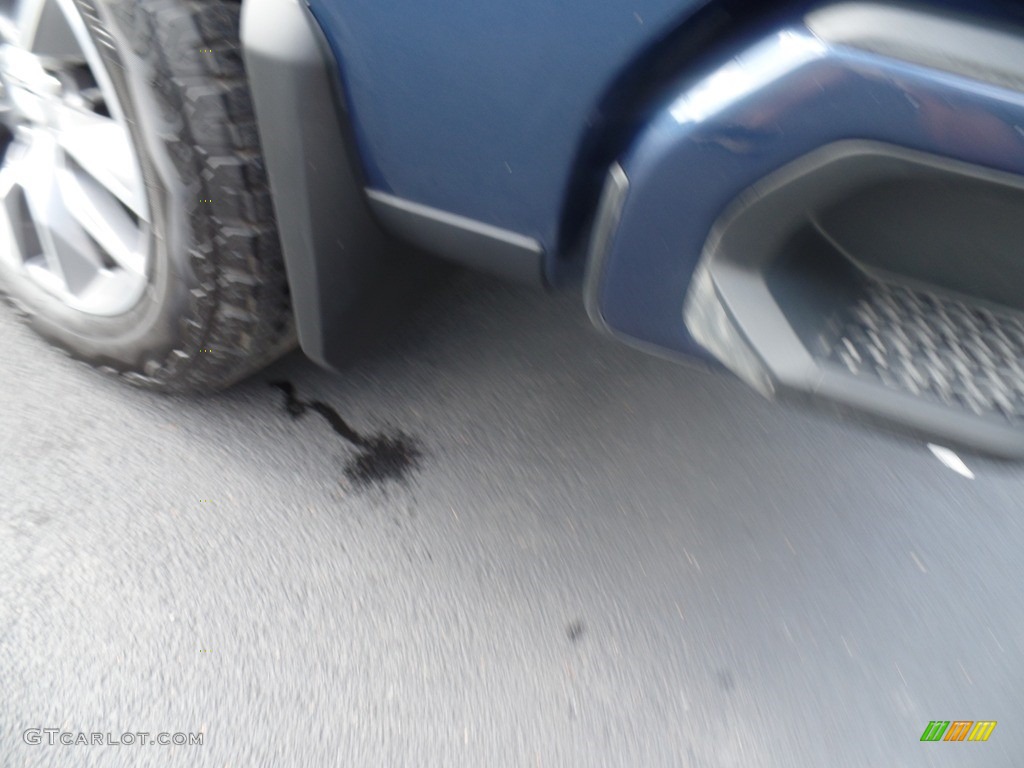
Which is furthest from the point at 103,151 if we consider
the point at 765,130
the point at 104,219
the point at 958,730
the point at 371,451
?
the point at 958,730

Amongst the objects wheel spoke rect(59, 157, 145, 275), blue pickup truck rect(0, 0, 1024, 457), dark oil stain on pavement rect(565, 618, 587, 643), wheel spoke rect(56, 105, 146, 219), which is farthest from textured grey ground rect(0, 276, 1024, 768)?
wheel spoke rect(56, 105, 146, 219)

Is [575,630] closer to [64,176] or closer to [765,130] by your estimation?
[765,130]

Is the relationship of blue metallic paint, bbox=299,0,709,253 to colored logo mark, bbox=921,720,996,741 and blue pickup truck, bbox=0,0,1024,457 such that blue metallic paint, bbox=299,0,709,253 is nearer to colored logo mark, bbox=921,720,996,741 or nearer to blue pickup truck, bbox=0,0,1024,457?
blue pickup truck, bbox=0,0,1024,457

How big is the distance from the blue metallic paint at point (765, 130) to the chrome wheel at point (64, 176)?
731 mm

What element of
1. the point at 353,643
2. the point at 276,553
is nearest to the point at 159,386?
the point at 276,553

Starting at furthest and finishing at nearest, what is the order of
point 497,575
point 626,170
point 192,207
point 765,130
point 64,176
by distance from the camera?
point 64,176, point 497,575, point 192,207, point 626,170, point 765,130

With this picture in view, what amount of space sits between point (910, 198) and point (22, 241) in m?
1.41

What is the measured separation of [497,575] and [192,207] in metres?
0.68

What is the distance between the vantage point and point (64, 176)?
1.35 metres

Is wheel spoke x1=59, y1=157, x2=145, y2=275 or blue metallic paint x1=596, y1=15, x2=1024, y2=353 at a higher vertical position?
blue metallic paint x1=596, y1=15, x2=1024, y2=353

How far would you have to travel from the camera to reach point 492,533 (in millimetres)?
1262

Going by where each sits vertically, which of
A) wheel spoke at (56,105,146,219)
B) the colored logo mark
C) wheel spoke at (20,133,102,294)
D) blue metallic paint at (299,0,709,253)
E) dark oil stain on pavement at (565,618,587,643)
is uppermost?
blue metallic paint at (299,0,709,253)

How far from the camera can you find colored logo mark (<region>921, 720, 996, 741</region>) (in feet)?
3.56

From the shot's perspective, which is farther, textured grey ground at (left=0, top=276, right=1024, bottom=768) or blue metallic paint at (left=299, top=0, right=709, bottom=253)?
textured grey ground at (left=0, top=276, right=1024, bottom=768)
